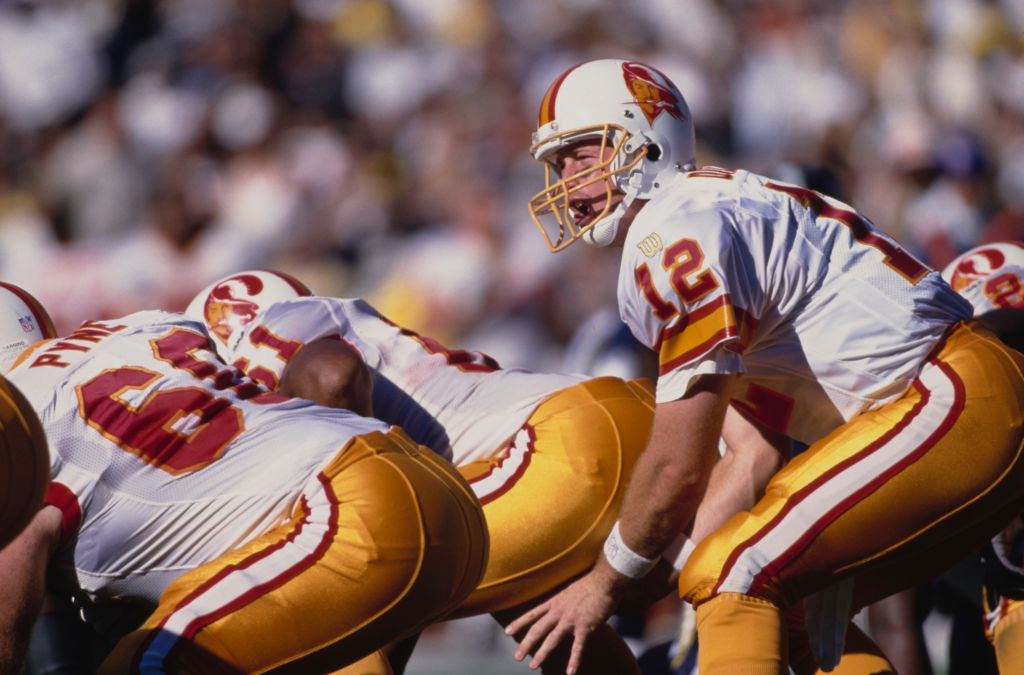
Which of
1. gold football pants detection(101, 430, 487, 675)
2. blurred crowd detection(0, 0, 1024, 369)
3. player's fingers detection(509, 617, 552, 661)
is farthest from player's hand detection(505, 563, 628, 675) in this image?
blurred crowd detection(0, 0, 1024, 369)

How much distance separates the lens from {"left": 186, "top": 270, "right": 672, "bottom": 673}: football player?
369cm

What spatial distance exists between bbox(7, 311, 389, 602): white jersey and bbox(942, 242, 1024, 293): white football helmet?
8.21 feet

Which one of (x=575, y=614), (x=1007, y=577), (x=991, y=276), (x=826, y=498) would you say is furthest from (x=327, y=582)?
(x=991, y=276)

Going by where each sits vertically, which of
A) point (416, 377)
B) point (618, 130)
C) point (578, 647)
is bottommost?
point (578, 647)

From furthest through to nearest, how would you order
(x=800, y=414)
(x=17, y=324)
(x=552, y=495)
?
(x=17, y=324) < (x=552, y=495) < (x=800, y=414)

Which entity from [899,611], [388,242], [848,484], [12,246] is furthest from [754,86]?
[848,484]

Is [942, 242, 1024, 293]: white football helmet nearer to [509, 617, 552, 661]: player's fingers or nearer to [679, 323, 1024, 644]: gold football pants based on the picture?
[679, 323, 1024, 644]: gold football pants

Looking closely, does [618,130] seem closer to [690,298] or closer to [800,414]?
[690,298]

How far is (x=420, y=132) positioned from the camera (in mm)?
10438

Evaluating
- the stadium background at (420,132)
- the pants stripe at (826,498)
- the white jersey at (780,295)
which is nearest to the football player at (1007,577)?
the white jersey at (780,295)

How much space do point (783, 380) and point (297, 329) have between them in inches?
55.1

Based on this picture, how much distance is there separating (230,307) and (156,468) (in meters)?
1.29

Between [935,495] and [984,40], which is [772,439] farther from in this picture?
[984,40]

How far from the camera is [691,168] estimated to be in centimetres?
366
